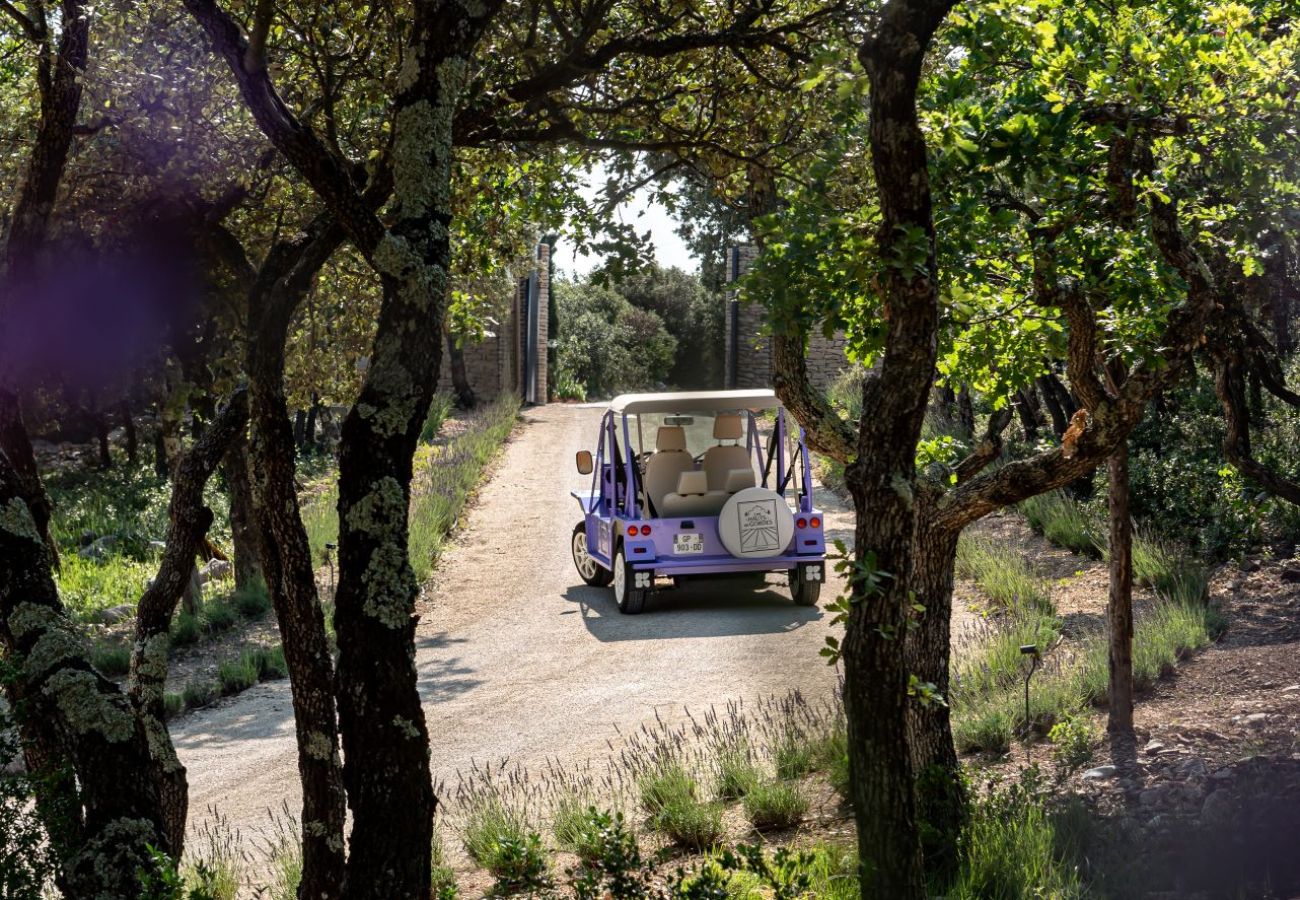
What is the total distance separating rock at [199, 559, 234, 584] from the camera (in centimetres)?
1488

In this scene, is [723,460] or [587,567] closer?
[723,460]

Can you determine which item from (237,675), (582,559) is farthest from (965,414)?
(237,675)

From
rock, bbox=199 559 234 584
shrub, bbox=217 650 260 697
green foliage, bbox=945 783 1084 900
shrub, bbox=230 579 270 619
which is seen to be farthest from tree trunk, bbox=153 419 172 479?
green foliage, bbox=945 783 1084 900

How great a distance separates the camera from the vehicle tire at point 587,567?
13.8m

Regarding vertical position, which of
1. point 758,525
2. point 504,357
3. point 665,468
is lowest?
point 758,525

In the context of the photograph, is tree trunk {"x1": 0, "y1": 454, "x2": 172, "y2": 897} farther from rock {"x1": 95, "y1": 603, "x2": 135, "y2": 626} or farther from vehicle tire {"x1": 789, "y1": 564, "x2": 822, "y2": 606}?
rock {"x1": 95, "y1": 603, "x2": 135, "y2": 626}

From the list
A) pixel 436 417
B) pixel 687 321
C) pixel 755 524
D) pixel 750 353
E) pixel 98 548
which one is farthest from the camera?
pixel 687 321

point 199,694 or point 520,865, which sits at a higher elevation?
point 520,865

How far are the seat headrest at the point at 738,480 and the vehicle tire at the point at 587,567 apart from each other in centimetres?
212

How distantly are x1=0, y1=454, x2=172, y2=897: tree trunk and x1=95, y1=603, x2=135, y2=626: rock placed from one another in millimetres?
9346

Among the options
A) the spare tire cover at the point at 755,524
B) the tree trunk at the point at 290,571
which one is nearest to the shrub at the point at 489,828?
the tree trunk at the point at 290,571

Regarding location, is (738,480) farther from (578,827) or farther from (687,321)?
(687,321)

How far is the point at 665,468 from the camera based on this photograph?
12.2 meters

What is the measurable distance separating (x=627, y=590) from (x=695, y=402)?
1.83 m
